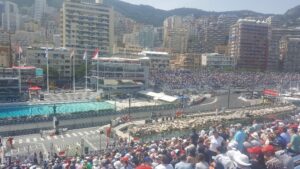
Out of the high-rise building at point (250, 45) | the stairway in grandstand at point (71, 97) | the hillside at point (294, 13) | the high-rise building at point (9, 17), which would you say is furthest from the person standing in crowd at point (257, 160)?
Answer: the hillside at point (294, 13)

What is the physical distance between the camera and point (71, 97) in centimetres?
5425

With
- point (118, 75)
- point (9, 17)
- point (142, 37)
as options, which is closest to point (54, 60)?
point (118, 75)

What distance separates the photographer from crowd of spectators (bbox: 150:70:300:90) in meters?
66.6

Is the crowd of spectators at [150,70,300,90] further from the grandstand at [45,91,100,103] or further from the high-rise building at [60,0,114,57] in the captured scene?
the high-rise building at [60,0,114,57]

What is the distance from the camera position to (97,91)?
57.5 metres

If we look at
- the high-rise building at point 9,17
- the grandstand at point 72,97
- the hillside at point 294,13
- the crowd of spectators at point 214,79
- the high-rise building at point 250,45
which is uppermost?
the hillside at point 294,13

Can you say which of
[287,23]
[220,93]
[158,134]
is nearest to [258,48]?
[220,93]

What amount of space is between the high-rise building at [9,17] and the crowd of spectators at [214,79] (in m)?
80.7

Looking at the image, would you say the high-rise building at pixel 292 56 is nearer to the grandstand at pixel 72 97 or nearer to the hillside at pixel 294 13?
the grandstand at pixel 72 97

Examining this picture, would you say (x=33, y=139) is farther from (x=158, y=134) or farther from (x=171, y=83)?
(x=171, y=83)

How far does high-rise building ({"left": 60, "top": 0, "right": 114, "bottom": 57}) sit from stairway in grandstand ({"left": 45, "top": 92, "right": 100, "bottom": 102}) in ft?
80.9

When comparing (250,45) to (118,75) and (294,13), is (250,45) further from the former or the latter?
(294,13)

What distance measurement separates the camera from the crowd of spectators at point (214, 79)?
6662 cm

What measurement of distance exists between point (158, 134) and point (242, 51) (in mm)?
72540
